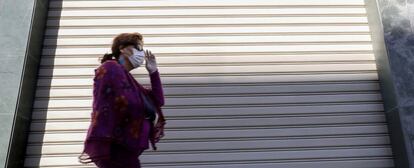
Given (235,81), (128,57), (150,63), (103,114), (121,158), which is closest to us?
(103,114)

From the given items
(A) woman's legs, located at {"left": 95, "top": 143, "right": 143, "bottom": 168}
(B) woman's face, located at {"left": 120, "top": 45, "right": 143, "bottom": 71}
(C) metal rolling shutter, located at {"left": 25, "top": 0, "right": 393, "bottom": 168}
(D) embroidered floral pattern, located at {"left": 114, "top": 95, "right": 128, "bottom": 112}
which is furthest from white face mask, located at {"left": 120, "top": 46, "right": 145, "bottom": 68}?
(C) metal rolling shutter, located at {"left": 25, "top": 0, "right": 393, "bottom": 168}

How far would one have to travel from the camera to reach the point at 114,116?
2521mm

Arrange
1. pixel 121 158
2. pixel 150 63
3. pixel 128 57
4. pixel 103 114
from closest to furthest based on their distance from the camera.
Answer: pixel 103 114 → pixel 121 158 → pixel 128 57 → pixel 150 63

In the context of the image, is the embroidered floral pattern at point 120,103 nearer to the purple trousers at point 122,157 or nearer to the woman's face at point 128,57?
the purple trousers at point 122,157

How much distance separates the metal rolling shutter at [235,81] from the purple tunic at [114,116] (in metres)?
1.48

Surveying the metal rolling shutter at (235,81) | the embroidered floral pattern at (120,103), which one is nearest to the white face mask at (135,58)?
the embroidered floral pattern at (120,103)

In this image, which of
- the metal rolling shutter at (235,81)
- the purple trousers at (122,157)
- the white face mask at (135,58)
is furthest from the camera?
the metal rolling shutter at (235,81)

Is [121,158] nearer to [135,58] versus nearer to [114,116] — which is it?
[114,116]

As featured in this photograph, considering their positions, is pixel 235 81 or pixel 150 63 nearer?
pixel 150 63

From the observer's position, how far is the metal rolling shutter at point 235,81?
4098 mm

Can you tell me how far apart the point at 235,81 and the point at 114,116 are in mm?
2020

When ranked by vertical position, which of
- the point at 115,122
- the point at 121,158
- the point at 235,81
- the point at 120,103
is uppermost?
the point at 235,81

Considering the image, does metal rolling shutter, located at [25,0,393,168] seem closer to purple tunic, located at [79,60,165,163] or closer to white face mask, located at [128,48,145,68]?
white face mask, located at [128,48,145,68]

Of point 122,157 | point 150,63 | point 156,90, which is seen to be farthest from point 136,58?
point 122,157
